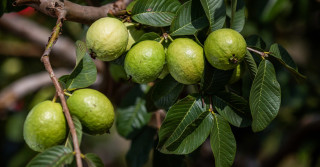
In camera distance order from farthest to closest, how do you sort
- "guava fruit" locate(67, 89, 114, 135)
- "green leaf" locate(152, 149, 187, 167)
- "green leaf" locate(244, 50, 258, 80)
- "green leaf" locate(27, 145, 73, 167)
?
"green leaf" locate(152, 149, 187, 167) < "green leaf" locate(244, 50, 258, 80) < "guava fruit" locate(67, 89, 114, 135) < "green leaf" locate(27, 145, 73, 167)

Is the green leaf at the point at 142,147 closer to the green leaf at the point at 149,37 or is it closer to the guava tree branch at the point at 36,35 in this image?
the green leaf at the point at 149,37

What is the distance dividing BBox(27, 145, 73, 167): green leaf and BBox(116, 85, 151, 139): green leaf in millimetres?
782

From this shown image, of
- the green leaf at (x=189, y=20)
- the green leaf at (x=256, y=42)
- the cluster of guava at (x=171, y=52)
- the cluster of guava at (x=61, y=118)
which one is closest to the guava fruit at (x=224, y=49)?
the cluster of guava at (x=171, y=52)

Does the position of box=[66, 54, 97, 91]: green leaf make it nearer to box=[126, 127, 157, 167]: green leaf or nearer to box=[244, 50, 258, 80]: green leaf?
box=[244, 50, 258, 80]: green leaf

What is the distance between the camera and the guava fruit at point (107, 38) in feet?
3.50

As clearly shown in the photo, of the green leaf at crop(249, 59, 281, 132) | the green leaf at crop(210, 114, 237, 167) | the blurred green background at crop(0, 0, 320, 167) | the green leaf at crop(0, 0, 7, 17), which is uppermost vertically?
the green leaf at crop(0, 0, 7, 17)

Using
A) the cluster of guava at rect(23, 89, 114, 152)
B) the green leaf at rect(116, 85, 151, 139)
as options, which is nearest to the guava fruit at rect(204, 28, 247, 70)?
Result: the cluster of guava at rect(23, 89, 114, 152)

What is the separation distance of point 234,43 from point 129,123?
850mm

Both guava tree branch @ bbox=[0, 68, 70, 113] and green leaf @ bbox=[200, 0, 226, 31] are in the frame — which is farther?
guava tree branch @ bbox=[0, 68, 70, 113]

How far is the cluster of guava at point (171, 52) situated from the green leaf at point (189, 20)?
0.07 m

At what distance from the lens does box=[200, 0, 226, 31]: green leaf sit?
112 centimetres

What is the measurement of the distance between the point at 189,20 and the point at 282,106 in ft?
3.82

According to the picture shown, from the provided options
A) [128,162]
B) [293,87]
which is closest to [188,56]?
[128,162]

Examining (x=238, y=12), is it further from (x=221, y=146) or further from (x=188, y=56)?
(x=221, y=146)
